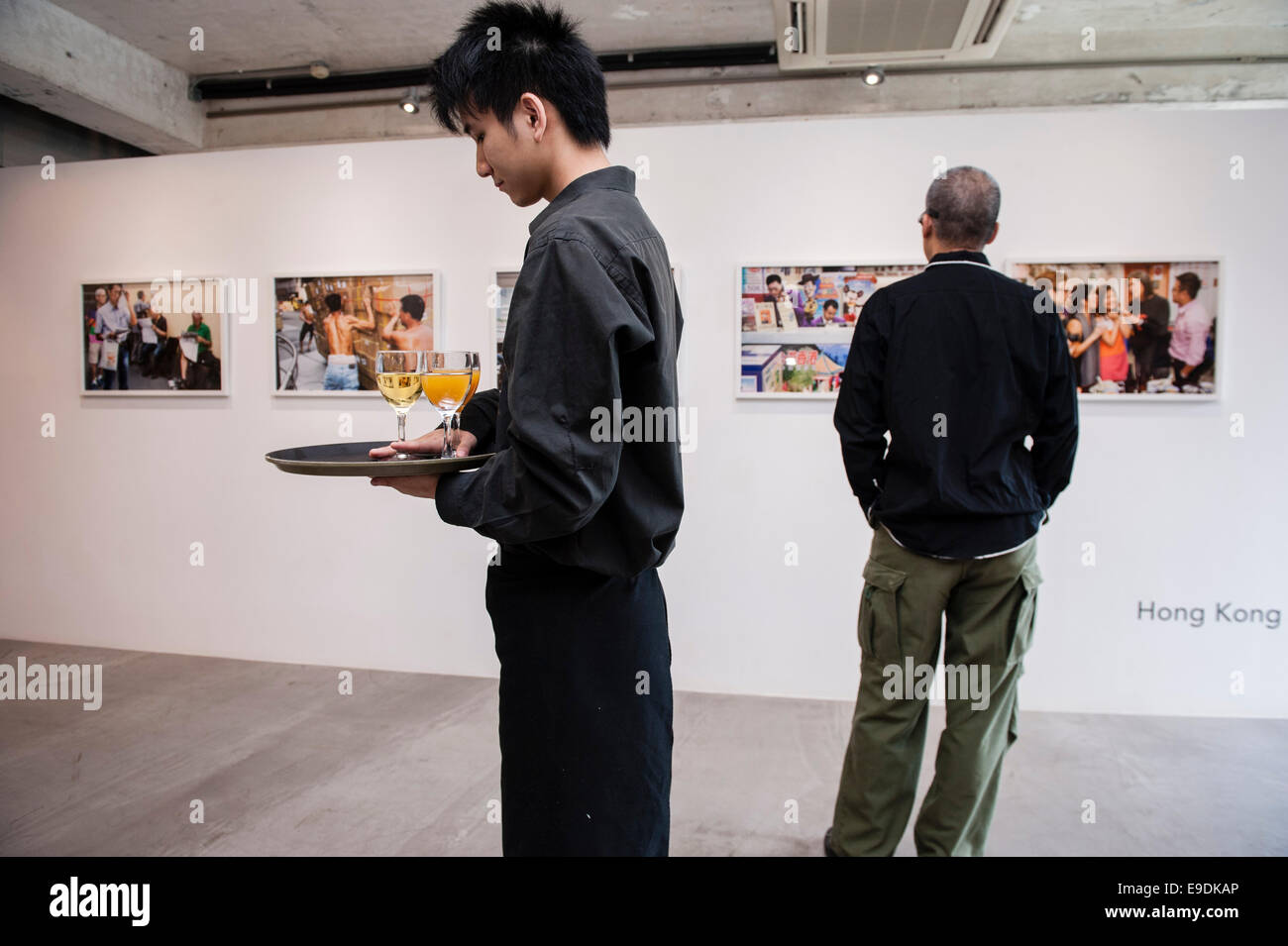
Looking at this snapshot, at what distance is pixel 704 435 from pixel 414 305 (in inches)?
66.2

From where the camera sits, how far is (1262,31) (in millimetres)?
4543

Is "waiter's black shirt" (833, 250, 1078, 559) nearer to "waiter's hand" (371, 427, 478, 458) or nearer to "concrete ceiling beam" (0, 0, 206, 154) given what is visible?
"waiter's hand" (371, 427, 478, 458)

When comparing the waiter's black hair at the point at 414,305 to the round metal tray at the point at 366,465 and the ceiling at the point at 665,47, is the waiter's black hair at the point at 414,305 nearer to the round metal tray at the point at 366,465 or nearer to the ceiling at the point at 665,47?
the ceiling at the point at 665,47

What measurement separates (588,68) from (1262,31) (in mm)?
5052

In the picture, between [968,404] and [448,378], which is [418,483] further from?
[968,404]

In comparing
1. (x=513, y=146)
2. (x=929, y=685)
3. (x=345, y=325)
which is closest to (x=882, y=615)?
(x=929, y=685)

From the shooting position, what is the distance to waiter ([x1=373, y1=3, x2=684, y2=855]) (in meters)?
1.26

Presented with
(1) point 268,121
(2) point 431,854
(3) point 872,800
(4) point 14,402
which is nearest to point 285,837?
(2) point 431,854

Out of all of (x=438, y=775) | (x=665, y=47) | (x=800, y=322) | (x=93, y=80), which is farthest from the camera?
(x=665, y=47)

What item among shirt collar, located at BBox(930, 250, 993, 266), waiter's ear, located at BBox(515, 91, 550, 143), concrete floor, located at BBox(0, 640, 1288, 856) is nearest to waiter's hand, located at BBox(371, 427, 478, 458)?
waiter's ear, located at BBox(515, 91, 550, 143)

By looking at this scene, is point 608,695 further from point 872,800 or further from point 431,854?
point 431,854

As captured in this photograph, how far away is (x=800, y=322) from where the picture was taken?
13.1ft

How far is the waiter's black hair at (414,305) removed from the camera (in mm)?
4324

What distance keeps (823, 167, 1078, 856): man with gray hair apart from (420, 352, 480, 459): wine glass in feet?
4.27
